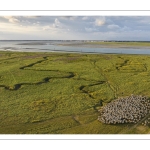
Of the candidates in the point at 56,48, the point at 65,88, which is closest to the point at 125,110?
the point at 65,88

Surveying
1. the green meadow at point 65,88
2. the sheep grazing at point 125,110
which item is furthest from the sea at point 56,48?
the sheep grazing at point 125,110

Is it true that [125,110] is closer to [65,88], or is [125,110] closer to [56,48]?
[65,88]

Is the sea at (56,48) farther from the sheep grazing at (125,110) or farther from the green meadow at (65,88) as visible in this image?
the sheep grazing at (125,110)

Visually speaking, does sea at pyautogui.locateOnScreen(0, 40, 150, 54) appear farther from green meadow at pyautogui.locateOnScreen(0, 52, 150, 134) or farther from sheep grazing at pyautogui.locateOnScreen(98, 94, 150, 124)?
sheep grazing at pyautogui.locateOnScreen(98, 94, 150, 124)

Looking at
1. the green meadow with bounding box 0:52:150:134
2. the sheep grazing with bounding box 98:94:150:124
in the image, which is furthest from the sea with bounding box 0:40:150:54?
the sheep grazing with bounding box 98:94:150:124
